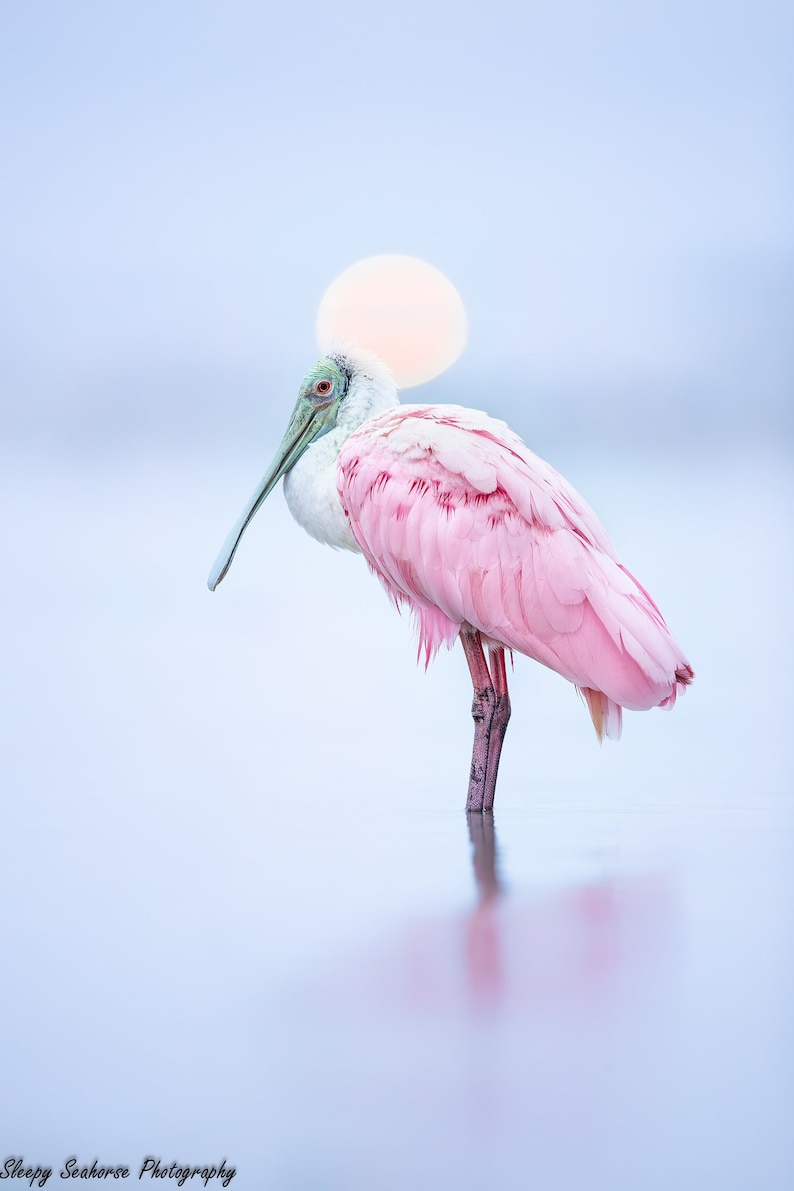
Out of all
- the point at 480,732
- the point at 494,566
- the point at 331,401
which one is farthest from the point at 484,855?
the point at 331,401

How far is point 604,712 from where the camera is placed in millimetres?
3492

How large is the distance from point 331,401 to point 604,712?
175 centimetres

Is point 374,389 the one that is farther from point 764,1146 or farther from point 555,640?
point 764,1146

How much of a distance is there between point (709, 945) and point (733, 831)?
1.30 meters

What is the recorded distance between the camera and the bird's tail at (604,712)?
11.4 feet

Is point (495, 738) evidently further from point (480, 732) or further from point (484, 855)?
point (484, 855)

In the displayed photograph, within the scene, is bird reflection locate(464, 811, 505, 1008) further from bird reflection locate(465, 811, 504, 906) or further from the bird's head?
the bird's head

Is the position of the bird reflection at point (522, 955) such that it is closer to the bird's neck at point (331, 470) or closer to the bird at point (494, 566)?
the bird at point (494, 566)

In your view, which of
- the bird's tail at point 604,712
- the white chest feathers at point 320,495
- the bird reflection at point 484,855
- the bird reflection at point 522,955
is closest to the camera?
the bird reflection at point 522,955

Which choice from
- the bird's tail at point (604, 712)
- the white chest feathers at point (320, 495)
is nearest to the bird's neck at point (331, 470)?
the white chest feathers at point (320, 495)

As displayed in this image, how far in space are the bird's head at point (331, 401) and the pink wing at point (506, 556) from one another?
0.82 m

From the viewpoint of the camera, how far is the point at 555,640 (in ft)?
11.1

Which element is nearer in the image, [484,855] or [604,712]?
[484,855]

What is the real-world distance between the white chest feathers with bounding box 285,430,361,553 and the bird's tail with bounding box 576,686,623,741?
3.37ft
